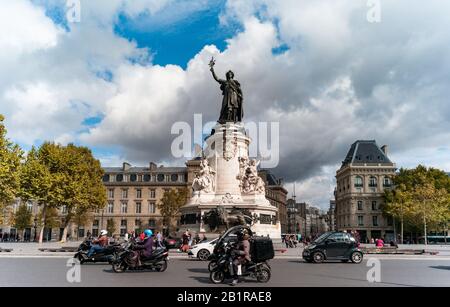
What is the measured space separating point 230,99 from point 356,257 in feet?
66.3

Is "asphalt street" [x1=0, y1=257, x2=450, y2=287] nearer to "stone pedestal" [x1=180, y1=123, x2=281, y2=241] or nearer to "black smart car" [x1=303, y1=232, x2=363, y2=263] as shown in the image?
"black smart car" [x1=303, y1=232, x2=363, y2=263]

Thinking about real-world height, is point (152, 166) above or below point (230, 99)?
above

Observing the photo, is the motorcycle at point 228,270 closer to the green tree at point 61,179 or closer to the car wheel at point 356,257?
the car wheel at point 356,257

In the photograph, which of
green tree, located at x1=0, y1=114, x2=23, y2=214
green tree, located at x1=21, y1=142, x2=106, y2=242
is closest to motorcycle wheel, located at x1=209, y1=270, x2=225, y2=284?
green tree, located at x1=0, y1=114, x2=23, y2=214

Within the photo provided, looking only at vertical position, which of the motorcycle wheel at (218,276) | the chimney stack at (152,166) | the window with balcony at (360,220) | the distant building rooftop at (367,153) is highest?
the distant building rooftop at (367,153)

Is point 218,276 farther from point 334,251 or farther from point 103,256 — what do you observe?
point 334,251

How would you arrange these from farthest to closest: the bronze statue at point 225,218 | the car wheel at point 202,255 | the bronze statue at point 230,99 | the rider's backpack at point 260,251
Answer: the bronze statue at point 230,99 → the bronze statue at point 225,218 → the car wheel at point 202,255 → the rider's backpack at point 260,251

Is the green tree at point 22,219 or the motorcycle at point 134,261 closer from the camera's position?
the motorcycle at point 134,261

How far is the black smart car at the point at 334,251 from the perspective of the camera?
2281 cm

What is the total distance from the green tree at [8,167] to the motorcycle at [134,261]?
80.1ft

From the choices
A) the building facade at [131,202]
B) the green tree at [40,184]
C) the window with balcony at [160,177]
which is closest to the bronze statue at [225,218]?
the green tree at [40,184]

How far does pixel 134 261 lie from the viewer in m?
16.9

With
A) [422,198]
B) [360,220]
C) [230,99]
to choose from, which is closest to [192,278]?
[230,99]
